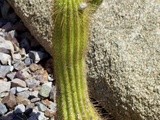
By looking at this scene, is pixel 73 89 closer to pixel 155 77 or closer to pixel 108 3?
pixel 155 77

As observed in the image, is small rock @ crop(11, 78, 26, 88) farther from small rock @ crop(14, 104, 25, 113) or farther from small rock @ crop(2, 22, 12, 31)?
small rock @ crop(2, 22, 12, 31)

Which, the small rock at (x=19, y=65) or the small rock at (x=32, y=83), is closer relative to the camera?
the small rock at (x=32, y=83)

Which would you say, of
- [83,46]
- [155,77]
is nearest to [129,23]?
[155,77]

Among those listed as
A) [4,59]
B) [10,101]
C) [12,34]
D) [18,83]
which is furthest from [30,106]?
[12,34]

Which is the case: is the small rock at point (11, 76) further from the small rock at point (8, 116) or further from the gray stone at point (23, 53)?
the small rock at point (8, 116)

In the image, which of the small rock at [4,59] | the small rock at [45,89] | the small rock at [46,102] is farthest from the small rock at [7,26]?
the small rock at [46,102]

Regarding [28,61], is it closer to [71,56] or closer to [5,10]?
[5,10]

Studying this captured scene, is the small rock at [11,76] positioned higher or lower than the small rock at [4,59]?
lower

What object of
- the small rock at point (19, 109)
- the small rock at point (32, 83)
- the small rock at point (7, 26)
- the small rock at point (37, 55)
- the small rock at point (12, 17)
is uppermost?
the small rock at point (12, 17)
